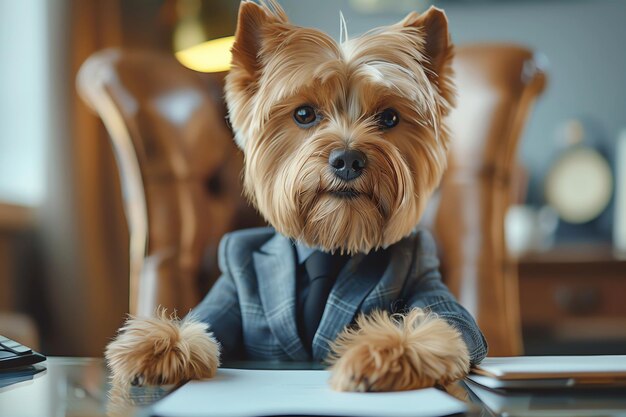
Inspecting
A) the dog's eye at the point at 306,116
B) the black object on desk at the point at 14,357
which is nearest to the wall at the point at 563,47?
the dog's eye at the point at 306,116

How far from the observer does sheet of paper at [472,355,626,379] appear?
568 millimetres

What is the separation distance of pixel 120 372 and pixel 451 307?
36 centimetres

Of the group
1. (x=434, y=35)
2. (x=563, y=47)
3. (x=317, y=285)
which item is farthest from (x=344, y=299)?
(x=563, y=47)

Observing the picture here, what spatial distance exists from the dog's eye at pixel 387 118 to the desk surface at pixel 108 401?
1.12 ft

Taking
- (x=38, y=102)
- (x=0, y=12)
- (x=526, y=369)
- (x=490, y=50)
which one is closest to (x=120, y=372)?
(x=526, y=369)

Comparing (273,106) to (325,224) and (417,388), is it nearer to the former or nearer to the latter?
(325,224)

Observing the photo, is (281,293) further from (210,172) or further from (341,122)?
(210,172)

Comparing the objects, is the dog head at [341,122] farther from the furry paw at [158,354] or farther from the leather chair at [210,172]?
the leather chair at [210,172]

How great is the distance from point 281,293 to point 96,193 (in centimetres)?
153

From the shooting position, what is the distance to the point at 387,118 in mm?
811

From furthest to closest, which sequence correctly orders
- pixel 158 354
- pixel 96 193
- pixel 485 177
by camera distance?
pixel 96 193 → pixel 485 177 → pixel 158 354

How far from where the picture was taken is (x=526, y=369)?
23.2 inches

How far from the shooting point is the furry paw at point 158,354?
2.07ft

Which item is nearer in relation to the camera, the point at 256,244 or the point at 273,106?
the point at 273,106
